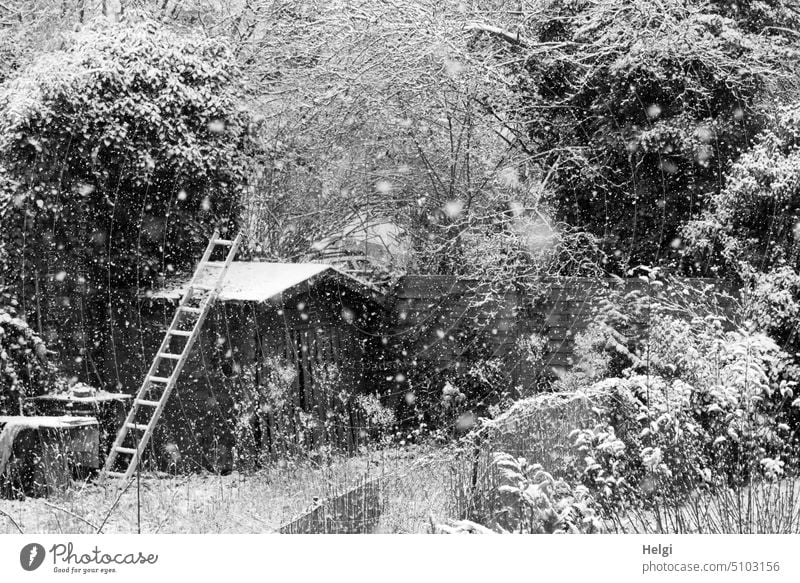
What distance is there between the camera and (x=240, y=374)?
600 cm

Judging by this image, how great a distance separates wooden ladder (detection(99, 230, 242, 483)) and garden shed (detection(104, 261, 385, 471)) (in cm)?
9

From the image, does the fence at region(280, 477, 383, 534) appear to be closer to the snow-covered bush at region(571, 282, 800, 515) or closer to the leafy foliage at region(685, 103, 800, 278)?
the snow-covered bush at region(571, 282, 800, 515)

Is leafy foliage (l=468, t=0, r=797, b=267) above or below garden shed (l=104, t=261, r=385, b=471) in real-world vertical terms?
above

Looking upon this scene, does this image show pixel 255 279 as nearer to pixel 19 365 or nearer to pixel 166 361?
pixel 166 361

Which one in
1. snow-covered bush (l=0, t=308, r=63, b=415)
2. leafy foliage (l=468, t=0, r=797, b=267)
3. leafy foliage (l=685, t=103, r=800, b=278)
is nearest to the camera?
snow-covered bush (l=0, t=308, r=63, b=415)

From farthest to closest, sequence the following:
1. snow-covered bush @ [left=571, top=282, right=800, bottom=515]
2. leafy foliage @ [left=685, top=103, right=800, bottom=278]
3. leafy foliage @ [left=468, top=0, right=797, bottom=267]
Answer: leafy foliage @ [left=468, top=0, right=797, bottom=267], leafy foliage @ [left=685, top=103, right=800, bottom=278], snow-covered bush @ [left=571, top=282, right=800, bottom=515]

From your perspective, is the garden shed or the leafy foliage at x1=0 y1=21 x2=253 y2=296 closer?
the leafy foliage at x1=0 y1=21 x2=253 y2=296

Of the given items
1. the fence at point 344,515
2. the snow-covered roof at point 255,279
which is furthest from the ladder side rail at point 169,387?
the fence at point 344,515

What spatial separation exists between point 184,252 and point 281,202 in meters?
1.21

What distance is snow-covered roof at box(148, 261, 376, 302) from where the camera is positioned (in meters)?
5.89

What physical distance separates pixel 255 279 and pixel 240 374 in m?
0.69

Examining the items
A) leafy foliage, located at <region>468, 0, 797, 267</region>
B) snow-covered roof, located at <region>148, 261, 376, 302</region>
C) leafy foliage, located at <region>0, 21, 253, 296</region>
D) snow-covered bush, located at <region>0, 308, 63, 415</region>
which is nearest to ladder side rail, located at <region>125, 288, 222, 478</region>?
snow-covered roof, located at <region>148, 261, 376, 302</region>
